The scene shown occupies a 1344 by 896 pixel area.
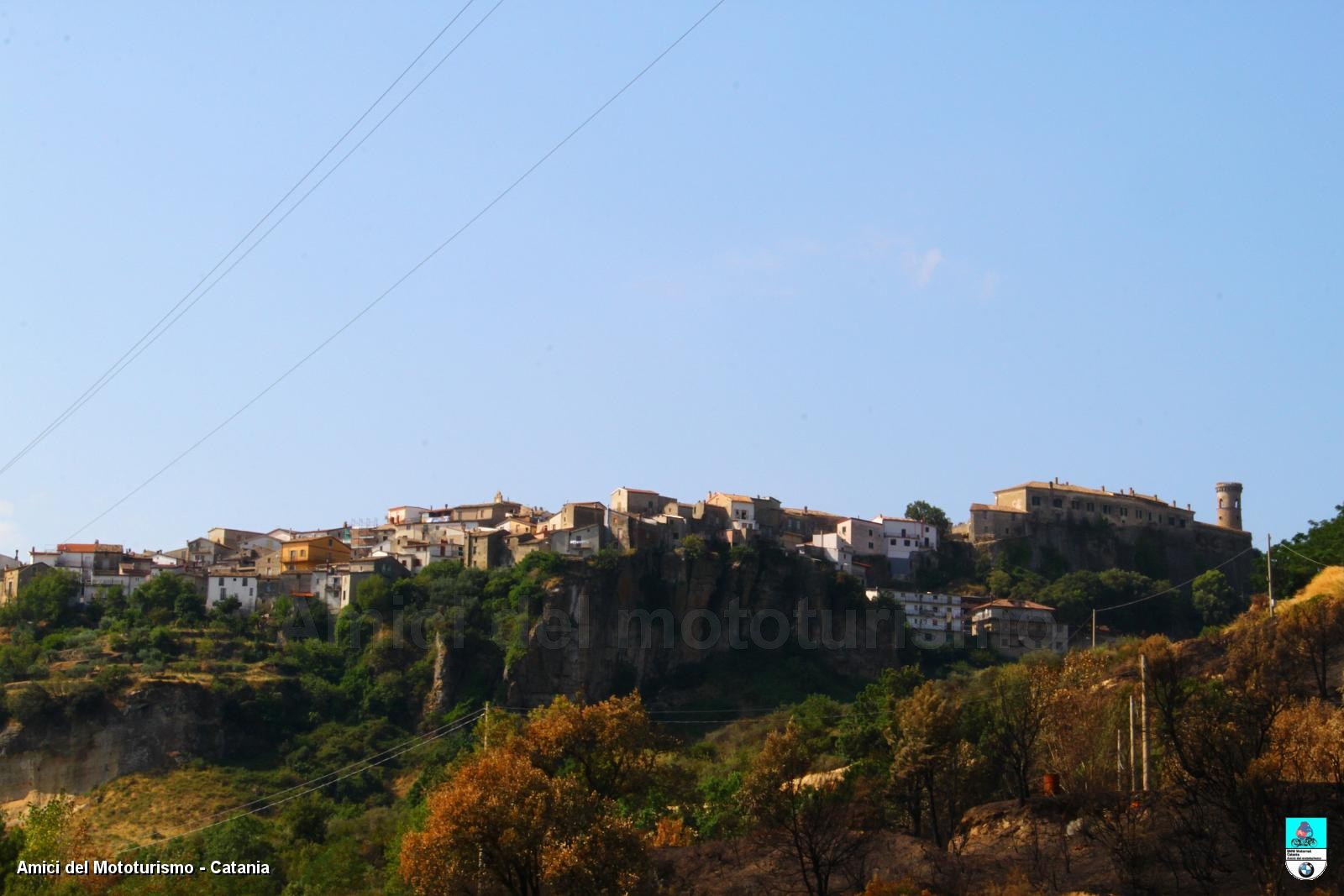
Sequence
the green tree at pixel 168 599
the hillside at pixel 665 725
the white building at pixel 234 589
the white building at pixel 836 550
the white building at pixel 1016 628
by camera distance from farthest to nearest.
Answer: the white building at pixel 836 550
the white building at pixel 1016 628
the white building at pixel 234 589
the green tree at pixel 168 599
the hillside at pixel 665 725

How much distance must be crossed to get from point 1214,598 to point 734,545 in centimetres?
2706

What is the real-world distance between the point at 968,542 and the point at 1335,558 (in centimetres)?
3987

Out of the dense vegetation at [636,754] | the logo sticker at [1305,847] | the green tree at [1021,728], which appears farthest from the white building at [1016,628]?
the logo sticker at [1305,847]

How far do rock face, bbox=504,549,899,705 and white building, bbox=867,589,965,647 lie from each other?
286cm

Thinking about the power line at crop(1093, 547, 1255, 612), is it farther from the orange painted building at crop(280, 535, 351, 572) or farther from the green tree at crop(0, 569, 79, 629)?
the green tree at crop(0, 569, 79, 629)

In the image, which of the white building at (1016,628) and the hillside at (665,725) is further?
the white building at (1016,628)

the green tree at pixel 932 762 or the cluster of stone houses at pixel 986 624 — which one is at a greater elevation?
the cluster of stone houses at pixel 986 624

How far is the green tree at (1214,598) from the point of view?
9294 cm

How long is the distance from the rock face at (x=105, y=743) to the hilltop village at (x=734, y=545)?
609 inches

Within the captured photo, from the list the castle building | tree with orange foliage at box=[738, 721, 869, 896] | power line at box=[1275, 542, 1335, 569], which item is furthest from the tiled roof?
tree with orange foliage at box=[738, 721, 869, 896]

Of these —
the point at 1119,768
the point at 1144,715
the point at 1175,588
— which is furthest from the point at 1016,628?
the point at 1144,715

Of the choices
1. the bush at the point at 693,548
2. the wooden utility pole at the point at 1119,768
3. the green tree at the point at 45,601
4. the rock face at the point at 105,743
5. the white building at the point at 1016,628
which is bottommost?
the rock face at the point at 105,743

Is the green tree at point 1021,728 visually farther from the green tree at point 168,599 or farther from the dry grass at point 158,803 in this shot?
the green tree at point 168,599

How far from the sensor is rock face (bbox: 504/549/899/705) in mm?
80062
